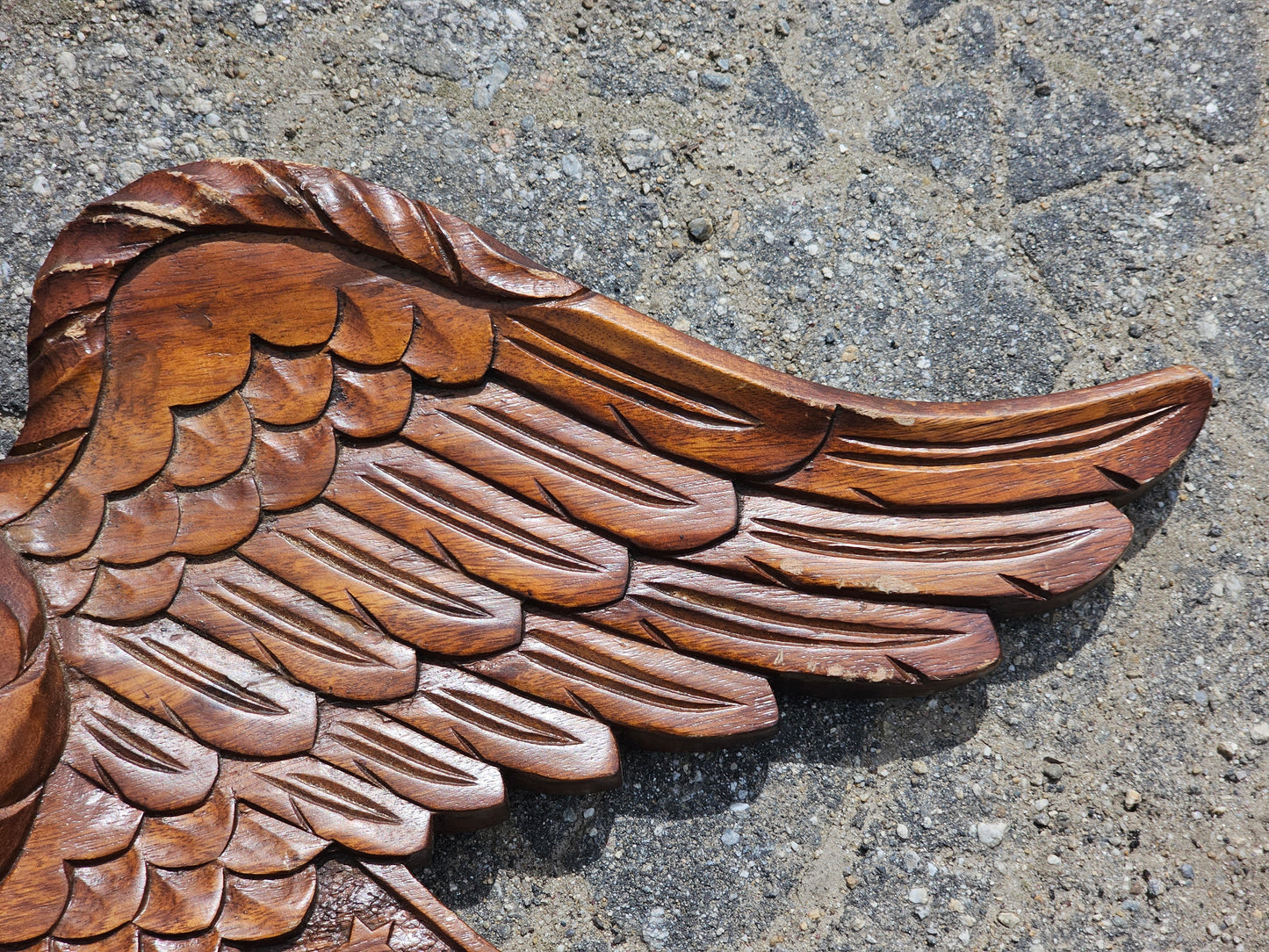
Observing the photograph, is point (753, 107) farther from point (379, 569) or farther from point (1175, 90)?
point (379, 569)

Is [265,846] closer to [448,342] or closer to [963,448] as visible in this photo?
[448,342]

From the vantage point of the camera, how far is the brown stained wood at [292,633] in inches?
38.8

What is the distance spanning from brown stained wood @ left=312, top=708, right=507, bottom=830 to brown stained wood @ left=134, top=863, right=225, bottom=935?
6.6 inches

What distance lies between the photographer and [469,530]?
3.32 ft

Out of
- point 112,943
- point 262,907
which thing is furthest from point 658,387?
point 112,943

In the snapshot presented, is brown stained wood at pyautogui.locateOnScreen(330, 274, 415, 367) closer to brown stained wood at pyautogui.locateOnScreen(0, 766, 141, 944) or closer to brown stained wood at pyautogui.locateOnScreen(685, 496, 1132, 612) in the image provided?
brown stained wood at pyautogui.locateOnScreen(685, 496, 1132, 612)

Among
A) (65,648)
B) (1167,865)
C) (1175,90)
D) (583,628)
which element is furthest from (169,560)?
(1175,90)

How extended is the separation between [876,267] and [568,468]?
0.56 metres

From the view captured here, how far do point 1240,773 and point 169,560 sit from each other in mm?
1348

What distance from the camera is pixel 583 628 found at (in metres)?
1.02

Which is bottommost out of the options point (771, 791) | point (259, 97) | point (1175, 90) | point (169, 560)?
point (771, 791)

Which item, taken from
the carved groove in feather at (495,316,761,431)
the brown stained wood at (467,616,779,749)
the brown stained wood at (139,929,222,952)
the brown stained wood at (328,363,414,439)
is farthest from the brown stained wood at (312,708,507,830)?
the carved groove in feather at (495,316,761,431)

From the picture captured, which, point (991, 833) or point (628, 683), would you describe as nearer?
point (628, 683)

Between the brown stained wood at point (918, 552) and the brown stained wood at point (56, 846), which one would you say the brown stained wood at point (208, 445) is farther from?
the brown stained wood at point (918, 552)
